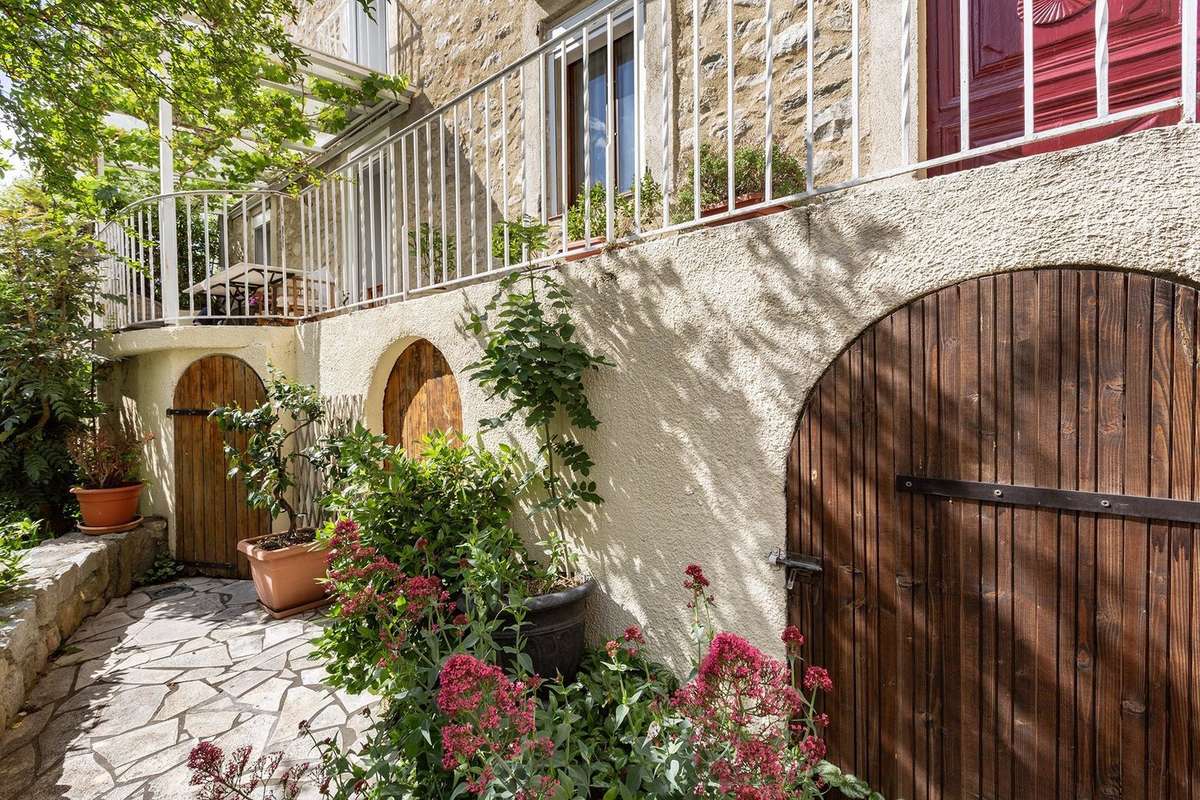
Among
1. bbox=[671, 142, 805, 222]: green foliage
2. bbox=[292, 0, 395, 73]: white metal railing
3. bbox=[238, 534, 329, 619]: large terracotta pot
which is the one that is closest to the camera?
bbox=[671, 142, 805, 222]: green foliage

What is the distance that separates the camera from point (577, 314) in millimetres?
2885

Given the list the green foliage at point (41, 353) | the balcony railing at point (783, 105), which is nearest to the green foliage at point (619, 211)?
the balcony railing at point (783, 105)

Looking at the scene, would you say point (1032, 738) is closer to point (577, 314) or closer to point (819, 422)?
point (819, 422)

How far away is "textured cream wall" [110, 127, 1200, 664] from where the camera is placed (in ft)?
4.80

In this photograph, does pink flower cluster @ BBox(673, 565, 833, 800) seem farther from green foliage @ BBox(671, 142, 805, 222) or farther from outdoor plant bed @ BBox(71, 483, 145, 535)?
outdoor plant bed @ BBox(71, 483, 145, 535)

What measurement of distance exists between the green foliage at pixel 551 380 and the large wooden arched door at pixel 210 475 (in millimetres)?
3566

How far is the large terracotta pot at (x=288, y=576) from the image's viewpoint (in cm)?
423

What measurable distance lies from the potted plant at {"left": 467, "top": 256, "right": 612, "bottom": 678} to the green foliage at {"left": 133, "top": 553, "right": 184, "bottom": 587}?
439 cm

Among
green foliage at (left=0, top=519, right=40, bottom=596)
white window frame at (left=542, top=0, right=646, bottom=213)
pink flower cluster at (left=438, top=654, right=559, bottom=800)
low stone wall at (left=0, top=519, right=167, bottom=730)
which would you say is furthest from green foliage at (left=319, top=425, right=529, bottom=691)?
white window frame at (left=542, top=0, right=646, bottom=213)

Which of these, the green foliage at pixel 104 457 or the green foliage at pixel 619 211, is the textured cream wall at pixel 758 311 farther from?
the green foliage at pixel 104 457

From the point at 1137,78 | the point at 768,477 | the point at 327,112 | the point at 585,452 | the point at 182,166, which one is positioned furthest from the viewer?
the point at 182,166

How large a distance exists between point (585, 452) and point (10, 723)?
133 inches

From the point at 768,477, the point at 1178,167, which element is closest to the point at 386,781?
the point at 768,477

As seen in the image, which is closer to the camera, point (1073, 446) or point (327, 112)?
point (1073, 446)
